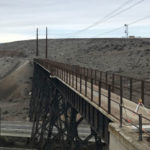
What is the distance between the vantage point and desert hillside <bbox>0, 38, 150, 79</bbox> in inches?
1968

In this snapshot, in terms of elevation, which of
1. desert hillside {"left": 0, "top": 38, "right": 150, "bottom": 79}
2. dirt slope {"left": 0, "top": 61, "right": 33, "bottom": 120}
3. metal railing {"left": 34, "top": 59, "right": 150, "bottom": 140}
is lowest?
dirt slope {"left": 0, "top": 61, "right": 33, "bottom": 120}

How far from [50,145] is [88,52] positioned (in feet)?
168

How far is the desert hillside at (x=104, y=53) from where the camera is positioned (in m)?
50.0

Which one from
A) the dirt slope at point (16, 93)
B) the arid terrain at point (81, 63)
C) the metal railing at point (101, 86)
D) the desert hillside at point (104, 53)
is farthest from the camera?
the desert hillside at point (104, 53)

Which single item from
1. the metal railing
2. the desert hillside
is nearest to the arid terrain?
the desert hillside

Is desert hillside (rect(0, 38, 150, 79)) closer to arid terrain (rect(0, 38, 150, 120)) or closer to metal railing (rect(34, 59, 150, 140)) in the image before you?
arid terrain (rect(0, 38, 150, 120))

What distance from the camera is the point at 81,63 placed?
2349 inches

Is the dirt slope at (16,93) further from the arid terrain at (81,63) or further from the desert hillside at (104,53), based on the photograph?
the desert hillside at (104,53)

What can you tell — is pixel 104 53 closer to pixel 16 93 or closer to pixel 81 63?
pixel 81 63

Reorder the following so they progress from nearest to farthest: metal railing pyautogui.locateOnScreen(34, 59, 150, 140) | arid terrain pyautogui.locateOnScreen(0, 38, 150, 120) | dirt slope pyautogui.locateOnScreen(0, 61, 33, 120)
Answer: metal railing pyautogui.locateOnScreen(34, 59, 150, 140) → dirt slope pyautogui.locateOnScreen(0, 61, 33, 120) → arid terrain pyautogui.locateOnScreen(0, 38, 150, 120)

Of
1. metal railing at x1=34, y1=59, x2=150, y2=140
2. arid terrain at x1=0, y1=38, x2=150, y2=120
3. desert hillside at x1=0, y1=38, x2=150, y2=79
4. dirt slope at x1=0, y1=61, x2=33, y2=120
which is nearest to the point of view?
metal railing at x1=34, y1=59, x2=150, y2=140

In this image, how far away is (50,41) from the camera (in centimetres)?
9775

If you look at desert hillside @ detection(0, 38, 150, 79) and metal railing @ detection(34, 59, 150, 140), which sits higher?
desert hillside @ detection(0, 38, 150, 79)

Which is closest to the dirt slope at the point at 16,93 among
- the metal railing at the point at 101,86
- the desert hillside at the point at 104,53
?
the desert hillside at the point at 104,53
